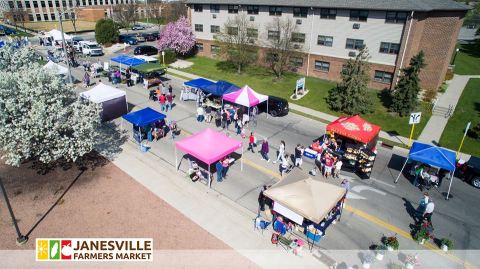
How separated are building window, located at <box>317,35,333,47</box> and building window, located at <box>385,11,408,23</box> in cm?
624

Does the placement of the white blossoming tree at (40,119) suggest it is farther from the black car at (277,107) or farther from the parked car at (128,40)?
the parked car at (128,40)

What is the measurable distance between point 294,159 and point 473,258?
1047 cm

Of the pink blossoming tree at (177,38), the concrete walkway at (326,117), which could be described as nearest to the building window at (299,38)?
the concrete walkway at (326,117)

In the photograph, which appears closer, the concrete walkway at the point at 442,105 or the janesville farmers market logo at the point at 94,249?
the janesville farmers market logo at the point at 94,249

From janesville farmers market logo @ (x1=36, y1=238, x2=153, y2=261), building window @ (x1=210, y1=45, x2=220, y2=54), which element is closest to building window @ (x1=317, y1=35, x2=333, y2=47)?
building window @ (x1=210, y1=45, x2=220, y2=54)

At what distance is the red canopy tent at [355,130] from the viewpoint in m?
20.4

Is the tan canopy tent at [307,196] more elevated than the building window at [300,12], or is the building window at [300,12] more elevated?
the building window at [300,12]

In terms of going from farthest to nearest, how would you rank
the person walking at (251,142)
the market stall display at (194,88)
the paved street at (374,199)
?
the market stall display at (194,88), the person walking at (251,142), the paved street at (374,199)

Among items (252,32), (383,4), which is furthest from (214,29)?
(383,4)

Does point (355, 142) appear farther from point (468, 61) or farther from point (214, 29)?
point (468, 61)

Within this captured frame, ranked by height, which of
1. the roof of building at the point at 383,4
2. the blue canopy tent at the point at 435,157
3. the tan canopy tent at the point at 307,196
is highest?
the roof of building at the point at 383,4

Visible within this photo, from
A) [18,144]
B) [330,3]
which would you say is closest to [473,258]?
[18,144]

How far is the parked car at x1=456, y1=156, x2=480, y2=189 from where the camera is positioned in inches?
733

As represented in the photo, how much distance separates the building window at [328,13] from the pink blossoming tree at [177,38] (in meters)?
20.1
